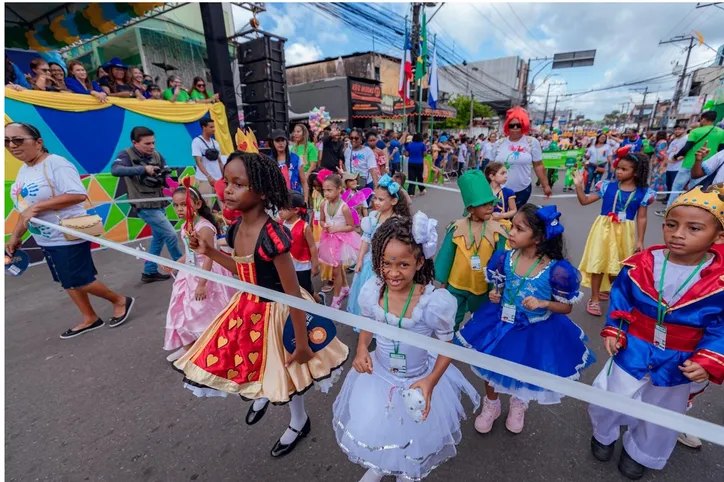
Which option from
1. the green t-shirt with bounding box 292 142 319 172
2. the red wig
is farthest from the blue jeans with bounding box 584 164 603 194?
the green t-shirt with bounding box 292 142 319 172

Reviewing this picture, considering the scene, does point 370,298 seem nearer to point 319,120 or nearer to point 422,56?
point 319,120

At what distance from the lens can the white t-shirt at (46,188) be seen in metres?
2.90

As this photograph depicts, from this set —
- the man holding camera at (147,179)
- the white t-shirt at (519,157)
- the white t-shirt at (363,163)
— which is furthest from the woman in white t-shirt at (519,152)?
the man holding camera at (147,179)

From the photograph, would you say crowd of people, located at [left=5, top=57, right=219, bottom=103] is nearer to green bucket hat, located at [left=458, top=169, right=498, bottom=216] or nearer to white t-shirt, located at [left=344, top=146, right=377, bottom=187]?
white t-shirt, located at [left=344, top=146, right=377, bottom=187]

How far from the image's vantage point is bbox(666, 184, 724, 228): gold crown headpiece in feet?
4.63

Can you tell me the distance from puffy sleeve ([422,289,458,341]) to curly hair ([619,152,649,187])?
2.89 meters

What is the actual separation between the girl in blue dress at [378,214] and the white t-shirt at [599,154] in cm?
1000

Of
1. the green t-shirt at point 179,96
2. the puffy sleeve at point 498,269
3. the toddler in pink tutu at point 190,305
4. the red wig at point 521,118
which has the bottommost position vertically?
the toddler in pink tutu at point 190,305

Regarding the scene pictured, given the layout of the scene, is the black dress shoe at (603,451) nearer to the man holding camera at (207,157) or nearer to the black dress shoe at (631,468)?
the black dress shoe at (631,468)

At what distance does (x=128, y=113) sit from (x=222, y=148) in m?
1.90

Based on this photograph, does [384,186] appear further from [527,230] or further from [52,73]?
[52,73]

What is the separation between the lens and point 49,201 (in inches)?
114

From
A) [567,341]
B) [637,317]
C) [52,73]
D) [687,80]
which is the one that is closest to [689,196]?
[637,317]

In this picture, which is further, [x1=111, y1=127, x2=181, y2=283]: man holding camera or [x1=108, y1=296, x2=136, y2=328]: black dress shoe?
[x1=111, y1=127, x2=181, y2=283]: man holding camera
